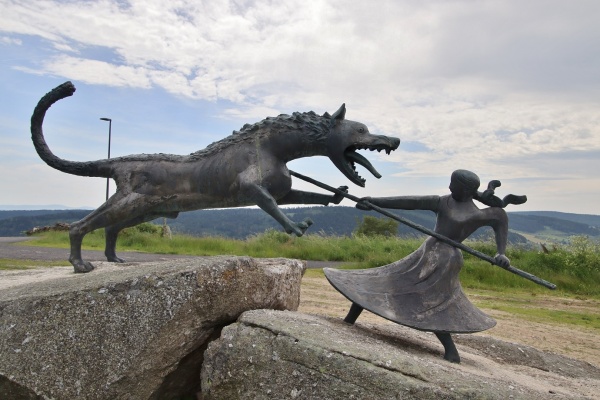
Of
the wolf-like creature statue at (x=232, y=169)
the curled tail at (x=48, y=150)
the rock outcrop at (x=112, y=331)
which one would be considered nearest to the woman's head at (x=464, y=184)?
the wolf-like creature statue at (x=232, y=169)

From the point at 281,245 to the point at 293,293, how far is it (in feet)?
37.6

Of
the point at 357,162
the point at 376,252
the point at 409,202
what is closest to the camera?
the point at 409,202

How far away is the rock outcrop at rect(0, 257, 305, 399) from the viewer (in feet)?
13.4

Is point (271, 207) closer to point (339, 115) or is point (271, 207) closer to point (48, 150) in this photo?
point (339, 115)

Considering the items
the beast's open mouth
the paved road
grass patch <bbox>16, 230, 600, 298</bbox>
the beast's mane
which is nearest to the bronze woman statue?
the beast's open mouth

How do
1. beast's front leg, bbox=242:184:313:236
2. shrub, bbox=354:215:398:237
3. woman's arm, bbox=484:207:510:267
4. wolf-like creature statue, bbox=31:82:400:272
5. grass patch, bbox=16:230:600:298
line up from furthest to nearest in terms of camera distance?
shrub, bbox=354:215:398:237 → grass patch, bbox=16:230:600:298 → wolf-like creature statue, bbox=31:82:400:272 → beast's front leg, bbox=242:184:313:236 → woman's arm, bbox=484:207:510:267

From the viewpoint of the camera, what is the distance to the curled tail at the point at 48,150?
5.56m

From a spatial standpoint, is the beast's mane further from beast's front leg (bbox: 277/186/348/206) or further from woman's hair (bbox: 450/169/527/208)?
woman's hair (bbox: 450/169/527/208)

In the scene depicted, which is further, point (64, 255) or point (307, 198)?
point (64, 255)

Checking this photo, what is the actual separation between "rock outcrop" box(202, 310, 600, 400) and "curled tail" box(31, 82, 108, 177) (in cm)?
269

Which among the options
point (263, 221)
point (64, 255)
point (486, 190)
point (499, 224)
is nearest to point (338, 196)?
point (486, 190)

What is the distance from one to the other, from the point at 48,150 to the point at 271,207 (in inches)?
104

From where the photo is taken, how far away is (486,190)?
185 inches

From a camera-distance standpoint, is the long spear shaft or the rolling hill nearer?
the long spear shaft
